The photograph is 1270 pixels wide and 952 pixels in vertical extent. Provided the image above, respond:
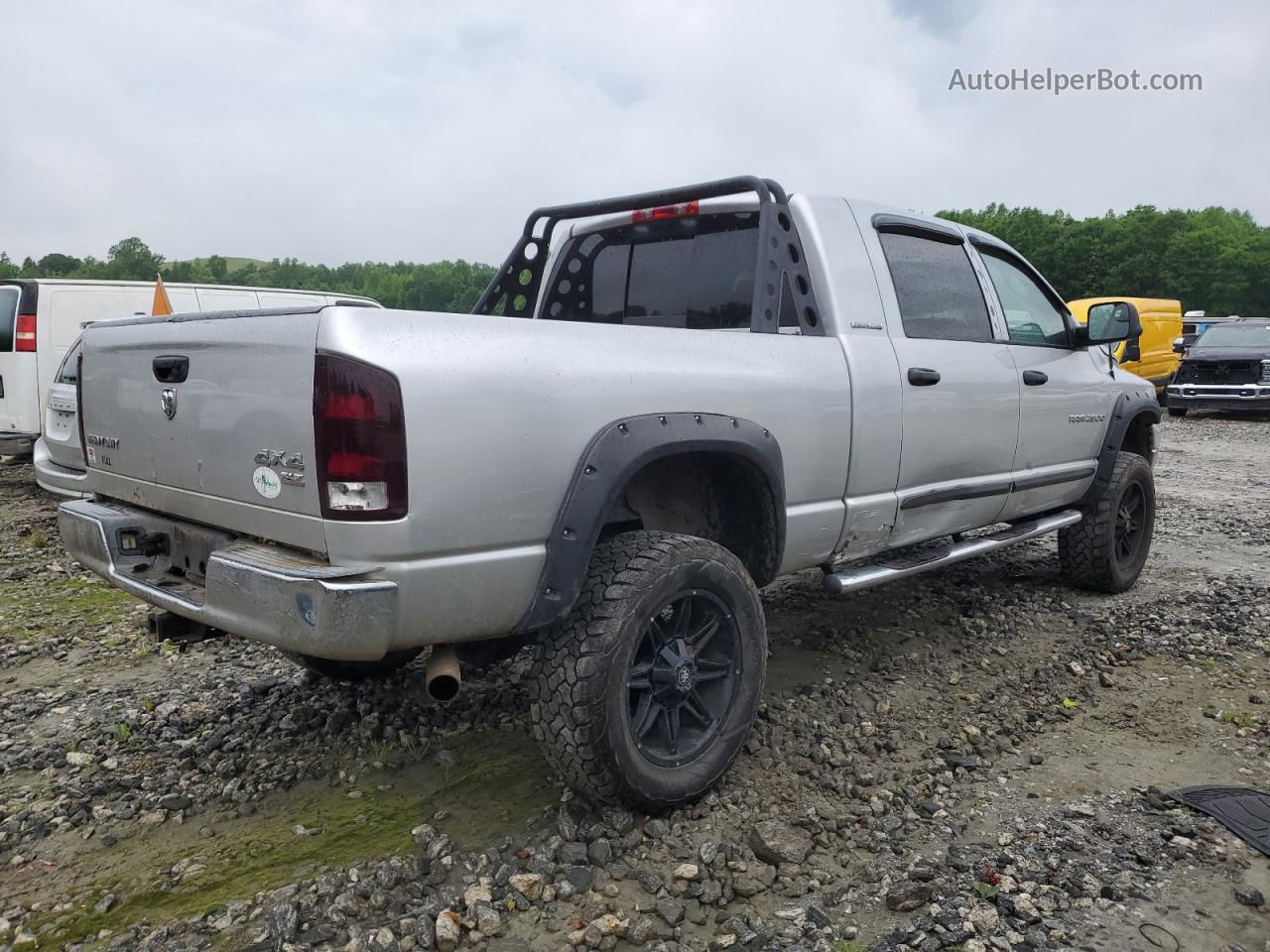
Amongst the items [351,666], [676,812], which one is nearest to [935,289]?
[676,812]

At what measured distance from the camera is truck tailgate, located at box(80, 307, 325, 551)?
7.61ft

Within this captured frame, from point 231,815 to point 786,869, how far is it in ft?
5.44

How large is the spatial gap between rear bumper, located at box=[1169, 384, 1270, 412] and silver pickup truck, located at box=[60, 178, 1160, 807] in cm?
1285

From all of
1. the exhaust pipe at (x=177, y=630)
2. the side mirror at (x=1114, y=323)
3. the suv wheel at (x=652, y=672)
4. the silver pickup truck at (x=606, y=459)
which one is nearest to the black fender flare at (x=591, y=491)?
the silver pickup truck at (x=606, y=459)

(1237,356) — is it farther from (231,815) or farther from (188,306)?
(231,815)

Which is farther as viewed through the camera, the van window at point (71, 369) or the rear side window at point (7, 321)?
the rear side window at point (7, 321)

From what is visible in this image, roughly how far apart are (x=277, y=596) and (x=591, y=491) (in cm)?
83

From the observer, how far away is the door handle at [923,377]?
11.8 ft

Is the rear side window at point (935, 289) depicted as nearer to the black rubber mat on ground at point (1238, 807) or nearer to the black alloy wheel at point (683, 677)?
the black alloy wheel at point (683, 677)

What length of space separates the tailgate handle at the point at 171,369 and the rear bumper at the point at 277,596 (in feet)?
1.43

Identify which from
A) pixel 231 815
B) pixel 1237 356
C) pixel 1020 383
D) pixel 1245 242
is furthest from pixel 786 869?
pixel 1245 242

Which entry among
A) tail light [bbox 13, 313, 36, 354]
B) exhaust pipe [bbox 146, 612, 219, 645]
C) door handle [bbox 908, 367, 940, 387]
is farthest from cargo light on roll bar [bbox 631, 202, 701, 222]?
tail light [bbox 13, 313, 36, 354]

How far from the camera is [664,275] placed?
4102mm

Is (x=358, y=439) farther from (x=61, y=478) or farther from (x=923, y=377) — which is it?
(x=61, y=478)
